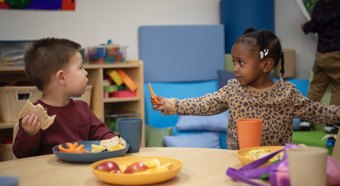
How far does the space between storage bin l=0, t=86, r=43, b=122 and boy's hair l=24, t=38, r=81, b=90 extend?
89 centimetres

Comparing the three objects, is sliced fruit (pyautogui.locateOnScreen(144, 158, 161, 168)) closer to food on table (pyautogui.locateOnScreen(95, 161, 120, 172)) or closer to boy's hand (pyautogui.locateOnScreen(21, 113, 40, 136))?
food on table (pyautogui.locateOnScreen(95, 161, 120, 172))

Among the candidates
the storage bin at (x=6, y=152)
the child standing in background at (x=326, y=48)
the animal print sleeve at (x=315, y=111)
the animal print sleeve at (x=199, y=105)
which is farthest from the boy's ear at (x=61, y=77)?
the child standing in background at (x=326, y=48)

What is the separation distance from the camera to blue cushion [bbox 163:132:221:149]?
2.49 m

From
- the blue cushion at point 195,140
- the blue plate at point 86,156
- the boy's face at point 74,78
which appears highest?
the boy's face at point 74,78

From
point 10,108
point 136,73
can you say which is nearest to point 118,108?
point 136,73

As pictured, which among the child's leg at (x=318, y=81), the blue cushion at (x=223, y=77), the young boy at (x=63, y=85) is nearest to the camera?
the young boy at (x=63, y=85)

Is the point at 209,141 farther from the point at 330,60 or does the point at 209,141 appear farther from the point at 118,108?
the point at 330,60

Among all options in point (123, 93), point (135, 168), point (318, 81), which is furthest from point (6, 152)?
point (318, 81)

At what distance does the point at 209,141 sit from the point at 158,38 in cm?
106

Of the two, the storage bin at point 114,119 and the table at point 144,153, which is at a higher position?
the table at point 144,153

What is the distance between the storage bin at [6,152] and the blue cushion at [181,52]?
4.15 feet

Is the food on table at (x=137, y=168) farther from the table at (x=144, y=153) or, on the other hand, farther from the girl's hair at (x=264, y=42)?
the girl's hair at (x=264, y=42)

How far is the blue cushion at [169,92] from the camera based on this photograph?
292 centimetres

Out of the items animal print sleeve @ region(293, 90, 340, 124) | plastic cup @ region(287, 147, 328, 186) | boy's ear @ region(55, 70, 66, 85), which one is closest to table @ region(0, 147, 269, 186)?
plastic cup @ region(287, 147, 328, 186)
